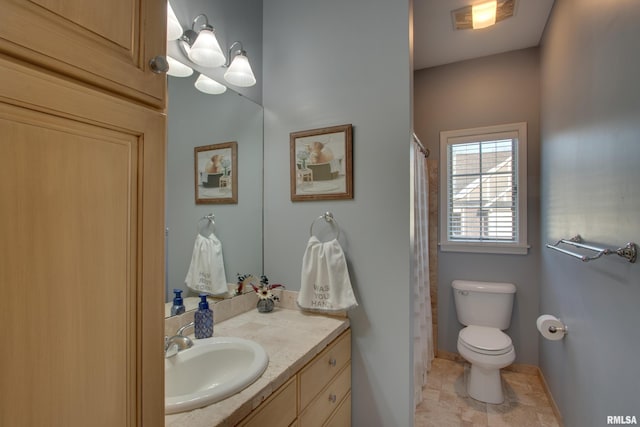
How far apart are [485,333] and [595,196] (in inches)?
55.1

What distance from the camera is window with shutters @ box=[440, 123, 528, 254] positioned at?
2.64m

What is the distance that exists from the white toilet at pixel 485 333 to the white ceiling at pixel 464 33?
2.05 metres

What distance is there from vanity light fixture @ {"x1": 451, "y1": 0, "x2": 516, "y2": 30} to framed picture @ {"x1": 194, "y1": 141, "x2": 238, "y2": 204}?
1.91m

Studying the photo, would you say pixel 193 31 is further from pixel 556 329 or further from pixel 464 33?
pixel 556 329

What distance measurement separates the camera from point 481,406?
7.22ft

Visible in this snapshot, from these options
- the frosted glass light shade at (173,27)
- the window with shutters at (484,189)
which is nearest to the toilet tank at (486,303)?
the window with shutters at (484,189)

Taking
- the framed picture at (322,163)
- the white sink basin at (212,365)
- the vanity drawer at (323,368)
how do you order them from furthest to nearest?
the framed picture at (322,163)
the vanity drawer at (323,368)
the white sink basin at (212,365)

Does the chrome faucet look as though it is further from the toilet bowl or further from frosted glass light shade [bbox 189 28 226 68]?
the toilet bowl

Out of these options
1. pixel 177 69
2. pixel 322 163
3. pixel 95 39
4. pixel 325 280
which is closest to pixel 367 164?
pixel 322 163

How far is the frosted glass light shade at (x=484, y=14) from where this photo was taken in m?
2.11

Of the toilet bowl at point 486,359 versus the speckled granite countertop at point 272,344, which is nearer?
the speckled granite countertop at point 272,344

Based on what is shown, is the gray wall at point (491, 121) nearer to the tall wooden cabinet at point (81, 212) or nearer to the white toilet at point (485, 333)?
the white toilet at point (485, 333)

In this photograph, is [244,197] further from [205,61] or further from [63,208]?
[63,208]

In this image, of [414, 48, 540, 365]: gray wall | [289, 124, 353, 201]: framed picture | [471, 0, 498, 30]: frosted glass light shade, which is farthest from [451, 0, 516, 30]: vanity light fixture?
[289, 124, 353, 201]: framed picture
